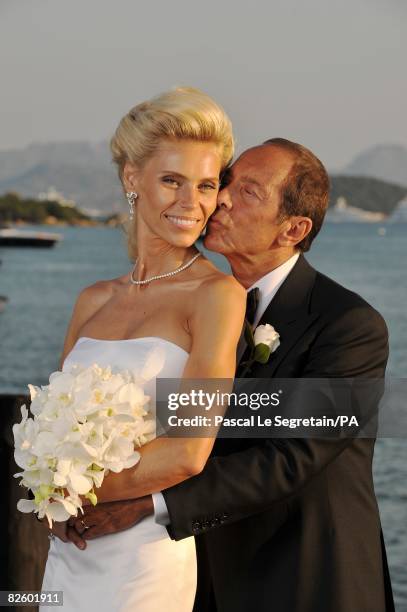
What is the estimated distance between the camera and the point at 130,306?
347 cm

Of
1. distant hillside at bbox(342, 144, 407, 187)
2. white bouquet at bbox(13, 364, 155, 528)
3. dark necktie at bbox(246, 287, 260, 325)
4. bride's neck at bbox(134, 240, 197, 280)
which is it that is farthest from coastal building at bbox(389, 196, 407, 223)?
white bouquet at bbox(13, 364, 155, 528)

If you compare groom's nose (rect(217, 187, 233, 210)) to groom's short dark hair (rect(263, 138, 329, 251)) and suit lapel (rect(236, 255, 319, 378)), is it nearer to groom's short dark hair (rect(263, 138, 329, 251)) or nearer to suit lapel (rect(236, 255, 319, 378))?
groom's short dark hair (rect(263, 138, 329, 251))

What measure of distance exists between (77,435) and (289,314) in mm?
893

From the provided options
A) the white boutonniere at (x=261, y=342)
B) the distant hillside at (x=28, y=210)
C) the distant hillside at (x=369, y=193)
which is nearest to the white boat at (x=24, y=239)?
the distant hillside at (x=28, y=210)

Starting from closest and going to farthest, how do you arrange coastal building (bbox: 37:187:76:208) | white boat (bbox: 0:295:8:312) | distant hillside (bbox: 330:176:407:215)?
white boat (bbox: 0:295:8:312) → distant hillside (bbox: 330:176:407:215) → coastal building (bbox: 37:187:76:208)

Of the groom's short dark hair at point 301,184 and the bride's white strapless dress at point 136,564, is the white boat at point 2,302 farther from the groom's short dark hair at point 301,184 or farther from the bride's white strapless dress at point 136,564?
the bride's white strapless dress at point 136,564

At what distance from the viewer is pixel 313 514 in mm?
3322

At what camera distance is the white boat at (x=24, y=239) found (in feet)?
255

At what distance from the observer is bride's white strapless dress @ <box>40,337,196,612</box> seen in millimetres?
3213

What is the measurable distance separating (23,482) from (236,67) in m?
71.7

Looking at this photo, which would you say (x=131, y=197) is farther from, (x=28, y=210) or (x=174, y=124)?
(x=28, y=210)

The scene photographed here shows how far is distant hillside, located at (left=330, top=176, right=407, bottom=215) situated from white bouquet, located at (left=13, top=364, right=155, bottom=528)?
2206 inches

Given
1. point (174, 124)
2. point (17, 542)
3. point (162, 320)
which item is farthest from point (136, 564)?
point (174, 124)

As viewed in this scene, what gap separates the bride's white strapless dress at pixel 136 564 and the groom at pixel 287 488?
0.22ft
